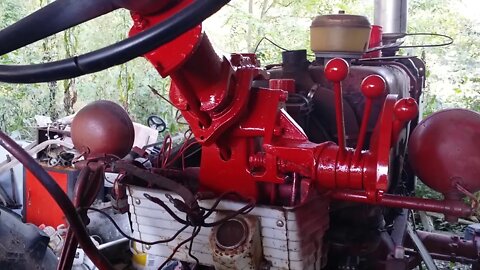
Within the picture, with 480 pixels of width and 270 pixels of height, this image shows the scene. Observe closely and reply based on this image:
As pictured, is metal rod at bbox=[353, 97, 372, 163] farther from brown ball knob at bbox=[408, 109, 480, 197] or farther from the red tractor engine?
brown ball knob at bbox=[408, 109, 480, 197]

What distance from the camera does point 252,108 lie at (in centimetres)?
105

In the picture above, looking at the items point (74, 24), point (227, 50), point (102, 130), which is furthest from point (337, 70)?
point (227, 50)

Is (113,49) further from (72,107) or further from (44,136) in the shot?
(72,107)

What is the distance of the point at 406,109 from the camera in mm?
886

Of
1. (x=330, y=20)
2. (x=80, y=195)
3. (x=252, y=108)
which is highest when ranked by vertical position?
(x=330, y=20)

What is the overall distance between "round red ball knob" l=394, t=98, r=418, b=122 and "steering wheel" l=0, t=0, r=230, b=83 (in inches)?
16.1

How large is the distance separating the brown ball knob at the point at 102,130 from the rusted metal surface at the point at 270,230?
107 millimetres

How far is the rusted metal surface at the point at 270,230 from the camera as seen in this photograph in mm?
1005

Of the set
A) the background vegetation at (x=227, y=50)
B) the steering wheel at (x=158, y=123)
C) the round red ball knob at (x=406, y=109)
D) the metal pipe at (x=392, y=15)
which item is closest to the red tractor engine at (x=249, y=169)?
the round red ball knob at (x=406, y=109)

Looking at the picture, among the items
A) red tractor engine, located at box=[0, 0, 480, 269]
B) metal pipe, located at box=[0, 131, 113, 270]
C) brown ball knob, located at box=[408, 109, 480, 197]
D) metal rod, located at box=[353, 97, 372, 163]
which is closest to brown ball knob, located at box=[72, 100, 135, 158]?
red tractor engine, located at box=[0, 0, 480, 269]

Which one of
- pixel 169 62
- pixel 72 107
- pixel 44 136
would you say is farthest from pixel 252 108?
pixel 72 107

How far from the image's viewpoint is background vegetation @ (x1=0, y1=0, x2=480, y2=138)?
497 cm

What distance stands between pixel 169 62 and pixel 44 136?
9.06 ft

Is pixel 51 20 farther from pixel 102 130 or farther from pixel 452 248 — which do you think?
pixel 452 248
